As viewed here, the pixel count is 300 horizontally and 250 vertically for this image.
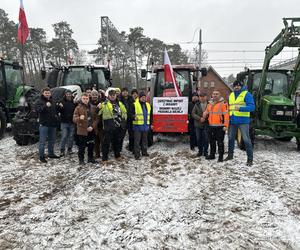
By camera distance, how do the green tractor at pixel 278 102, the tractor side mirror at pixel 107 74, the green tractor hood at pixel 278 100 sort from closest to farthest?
the green tractor at pixel 278 102, the green tractor hood at pixel 278 100, the tractor side mirror at pixel 107 74

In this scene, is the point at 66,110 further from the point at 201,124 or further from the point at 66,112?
the point at 201,124

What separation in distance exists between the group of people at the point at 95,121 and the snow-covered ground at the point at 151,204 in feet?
1.65

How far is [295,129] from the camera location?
7594mm

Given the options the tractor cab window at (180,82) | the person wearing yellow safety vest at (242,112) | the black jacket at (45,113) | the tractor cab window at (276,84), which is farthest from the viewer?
the tractor cab window at (180,82)

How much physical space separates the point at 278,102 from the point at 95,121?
5119 mm

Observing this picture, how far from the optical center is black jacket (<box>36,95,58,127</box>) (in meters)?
6.30

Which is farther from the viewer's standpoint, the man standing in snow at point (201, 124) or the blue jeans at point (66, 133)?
the blue jeans at point (66, 133)

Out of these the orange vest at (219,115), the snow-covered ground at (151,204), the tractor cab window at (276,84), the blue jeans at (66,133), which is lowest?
the snow-covered ground at (151,204)

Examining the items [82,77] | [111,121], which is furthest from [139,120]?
[82,77]

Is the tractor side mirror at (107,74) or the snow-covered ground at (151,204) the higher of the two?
the tractor side mirror at (107,74)

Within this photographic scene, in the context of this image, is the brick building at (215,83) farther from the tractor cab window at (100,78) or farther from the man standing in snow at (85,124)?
the man standing in snow at (85,124)

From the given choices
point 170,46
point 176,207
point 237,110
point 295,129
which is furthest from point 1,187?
point 170,46

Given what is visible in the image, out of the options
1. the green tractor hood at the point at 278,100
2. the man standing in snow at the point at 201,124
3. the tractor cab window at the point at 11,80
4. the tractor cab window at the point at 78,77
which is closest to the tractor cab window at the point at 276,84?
the green tractor hood at the point at 278,100

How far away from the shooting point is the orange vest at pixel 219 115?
20.0 ft
